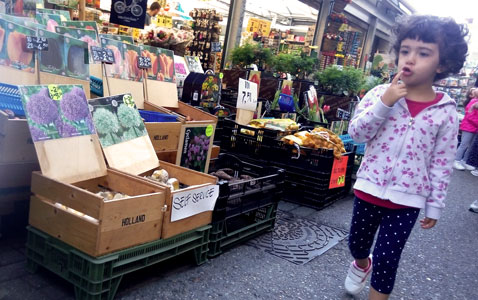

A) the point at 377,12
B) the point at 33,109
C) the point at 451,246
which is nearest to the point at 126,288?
the point at 33,109

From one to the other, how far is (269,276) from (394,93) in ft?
4.88

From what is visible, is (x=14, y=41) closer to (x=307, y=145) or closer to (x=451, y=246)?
(x=307, y=145)

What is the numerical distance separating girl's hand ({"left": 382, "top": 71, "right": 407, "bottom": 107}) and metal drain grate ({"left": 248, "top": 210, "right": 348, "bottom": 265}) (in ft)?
5.00

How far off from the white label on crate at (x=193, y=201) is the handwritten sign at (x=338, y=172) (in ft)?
6.38

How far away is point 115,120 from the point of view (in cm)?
274

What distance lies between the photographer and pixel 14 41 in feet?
8.68

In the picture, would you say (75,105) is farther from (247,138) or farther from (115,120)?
(247,138)

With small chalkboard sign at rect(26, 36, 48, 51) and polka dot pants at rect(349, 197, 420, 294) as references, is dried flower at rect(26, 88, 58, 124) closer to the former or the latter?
small chalkboard sign at rect(26, 36, 48, 51)

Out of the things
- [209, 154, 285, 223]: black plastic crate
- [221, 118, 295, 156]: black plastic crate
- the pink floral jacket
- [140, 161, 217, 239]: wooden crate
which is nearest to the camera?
the pink floral jacket

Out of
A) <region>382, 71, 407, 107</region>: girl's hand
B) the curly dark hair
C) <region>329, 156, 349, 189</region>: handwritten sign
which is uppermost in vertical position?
the curly dark hair

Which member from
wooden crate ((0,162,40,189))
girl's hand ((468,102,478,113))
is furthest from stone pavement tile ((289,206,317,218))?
girl's hand ((468,102,478,113))

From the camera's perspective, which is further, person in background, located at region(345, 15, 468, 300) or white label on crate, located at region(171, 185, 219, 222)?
white label on crate, located at region(171, 185, 219, 222)

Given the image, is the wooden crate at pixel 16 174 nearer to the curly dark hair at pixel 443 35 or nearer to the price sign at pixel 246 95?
the curly dark hair at pixel 443 35

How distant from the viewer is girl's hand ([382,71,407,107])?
1933mm
